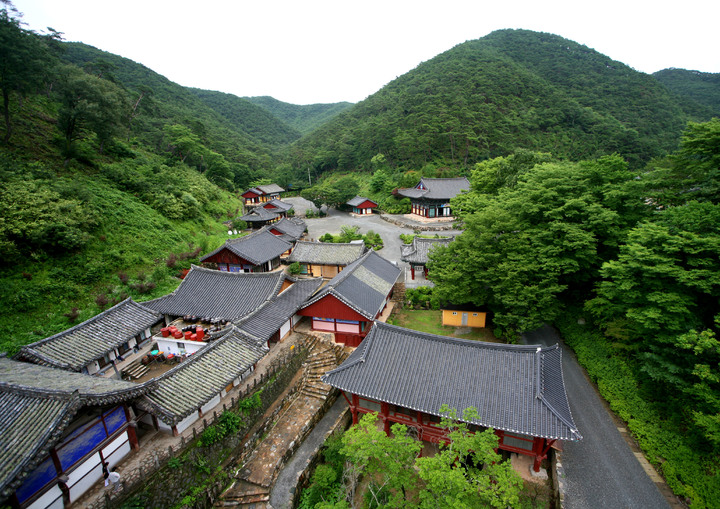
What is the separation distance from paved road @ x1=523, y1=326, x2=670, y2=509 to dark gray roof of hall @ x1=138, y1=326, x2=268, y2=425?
50.5 ft

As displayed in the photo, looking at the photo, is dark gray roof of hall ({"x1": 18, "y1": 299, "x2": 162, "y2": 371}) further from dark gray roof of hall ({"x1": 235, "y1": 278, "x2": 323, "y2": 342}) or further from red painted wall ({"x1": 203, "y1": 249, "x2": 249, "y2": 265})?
red painted wall ({"x1": 203, "y1": 249, "x2": 249, "y2": 265})

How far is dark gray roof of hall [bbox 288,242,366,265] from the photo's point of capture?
3238 cm

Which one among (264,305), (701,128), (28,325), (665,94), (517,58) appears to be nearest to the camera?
(701,128)

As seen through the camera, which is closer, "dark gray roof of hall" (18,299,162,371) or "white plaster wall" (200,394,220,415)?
"dark gray roof of hall" (18,299,162,371)

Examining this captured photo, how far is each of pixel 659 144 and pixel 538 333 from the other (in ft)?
261

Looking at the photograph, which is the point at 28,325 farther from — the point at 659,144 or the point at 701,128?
the point at 659,144

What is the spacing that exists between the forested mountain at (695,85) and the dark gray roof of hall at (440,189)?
285ft

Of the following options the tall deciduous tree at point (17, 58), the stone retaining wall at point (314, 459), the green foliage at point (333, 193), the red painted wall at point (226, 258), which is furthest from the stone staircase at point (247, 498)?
the green foliage at point (333, 193)

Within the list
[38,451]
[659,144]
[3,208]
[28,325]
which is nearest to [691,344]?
[38,451]

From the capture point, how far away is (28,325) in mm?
18766

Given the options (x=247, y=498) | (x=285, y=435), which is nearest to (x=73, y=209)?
(x=285, y=435)

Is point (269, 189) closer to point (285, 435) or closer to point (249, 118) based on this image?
point (285, 435)

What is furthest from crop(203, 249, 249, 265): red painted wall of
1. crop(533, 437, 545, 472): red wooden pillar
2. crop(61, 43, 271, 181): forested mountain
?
crop(61, 43, 271, 181): forested mountain

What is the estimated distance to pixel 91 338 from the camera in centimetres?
1636
